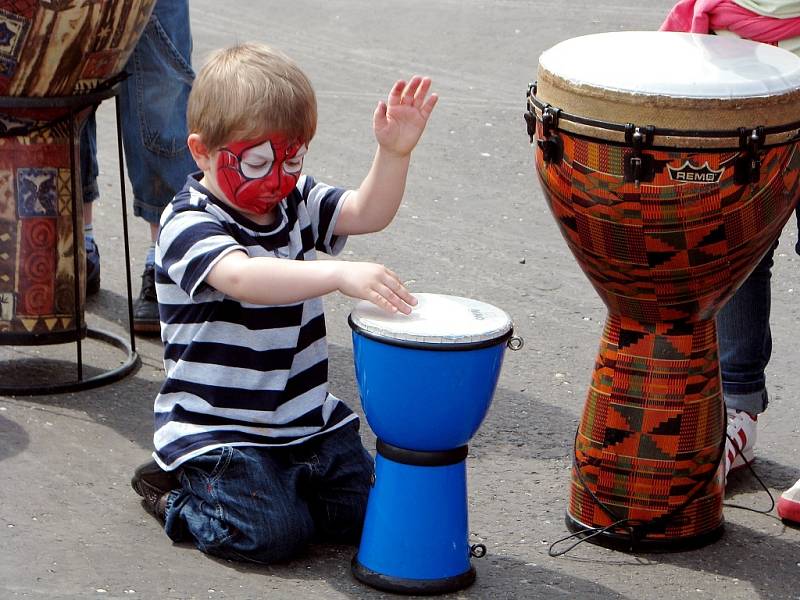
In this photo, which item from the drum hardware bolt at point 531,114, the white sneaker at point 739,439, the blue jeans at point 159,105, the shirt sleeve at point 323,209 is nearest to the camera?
the drum hardware bolt at point 531,114

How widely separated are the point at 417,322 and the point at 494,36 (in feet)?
18.2

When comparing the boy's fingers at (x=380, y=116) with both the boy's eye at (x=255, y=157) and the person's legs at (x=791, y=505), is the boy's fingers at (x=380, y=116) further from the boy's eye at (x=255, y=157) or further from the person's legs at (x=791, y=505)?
the person's legs at (x=791, y=505)

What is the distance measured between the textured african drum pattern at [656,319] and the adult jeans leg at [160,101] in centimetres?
147

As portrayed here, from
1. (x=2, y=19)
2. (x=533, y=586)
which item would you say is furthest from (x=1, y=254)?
(x=533, y=586)

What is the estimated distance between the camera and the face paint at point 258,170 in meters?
2.79

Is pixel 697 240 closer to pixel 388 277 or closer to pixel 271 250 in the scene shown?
pixel 388 277

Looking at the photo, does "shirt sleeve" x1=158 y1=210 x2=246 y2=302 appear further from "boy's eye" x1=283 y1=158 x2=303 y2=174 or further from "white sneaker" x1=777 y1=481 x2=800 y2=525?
"white sneaker" x1=777 y1=481 x2=800 y2=525

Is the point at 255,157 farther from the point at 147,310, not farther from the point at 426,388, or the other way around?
the point at 147,310

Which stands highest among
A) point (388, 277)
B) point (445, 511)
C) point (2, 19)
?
point (2, 19)

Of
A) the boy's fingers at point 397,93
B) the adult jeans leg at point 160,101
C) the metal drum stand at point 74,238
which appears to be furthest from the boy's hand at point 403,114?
the adult jeans leg at point 160,101

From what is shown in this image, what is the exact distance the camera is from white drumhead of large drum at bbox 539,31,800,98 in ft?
8.64

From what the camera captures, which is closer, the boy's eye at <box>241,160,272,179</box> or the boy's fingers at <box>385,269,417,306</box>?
the boy's fingers at <box>385,269,417,306</box>

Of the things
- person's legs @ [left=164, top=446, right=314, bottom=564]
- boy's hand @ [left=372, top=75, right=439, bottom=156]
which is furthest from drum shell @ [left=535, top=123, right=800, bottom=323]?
person's legs @ [left=164, top=446, right=314, bottom=564]

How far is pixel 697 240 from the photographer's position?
9.09 feet
